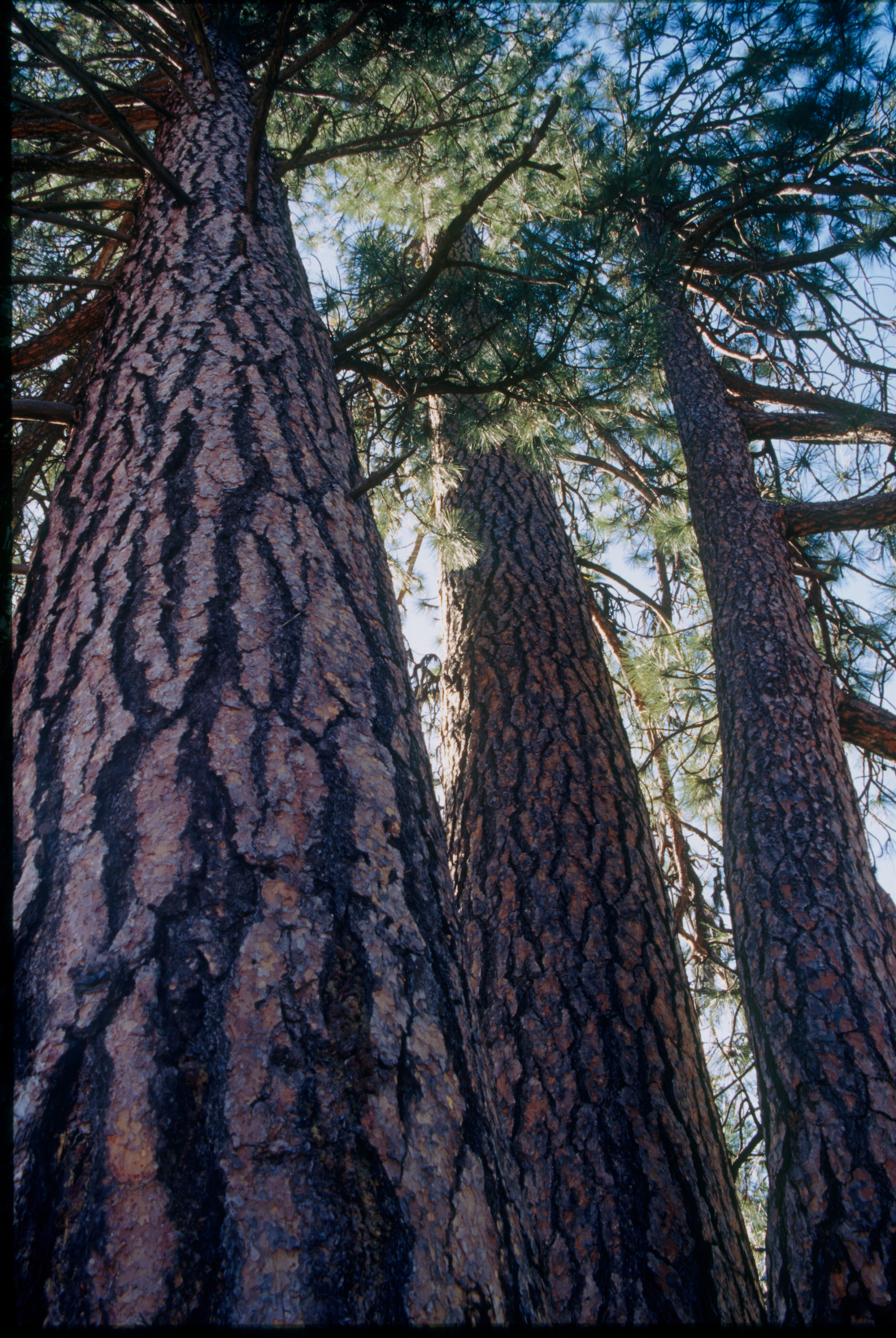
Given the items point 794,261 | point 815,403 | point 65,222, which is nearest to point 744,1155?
point 65,222

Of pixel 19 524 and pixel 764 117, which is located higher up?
pixel 764 117

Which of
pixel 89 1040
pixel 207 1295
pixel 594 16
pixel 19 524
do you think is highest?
pixel 594 16

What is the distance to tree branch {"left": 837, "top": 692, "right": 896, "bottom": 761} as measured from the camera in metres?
3.36

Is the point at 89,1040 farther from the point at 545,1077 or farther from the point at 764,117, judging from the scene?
the point at 764,117

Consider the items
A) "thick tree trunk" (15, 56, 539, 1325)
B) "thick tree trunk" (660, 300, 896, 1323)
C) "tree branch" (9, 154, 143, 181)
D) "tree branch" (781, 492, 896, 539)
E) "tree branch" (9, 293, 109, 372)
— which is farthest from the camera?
"tree branch" (781, 492, 896, 539)

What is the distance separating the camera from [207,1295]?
0.61 metres

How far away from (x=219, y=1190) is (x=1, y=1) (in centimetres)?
227

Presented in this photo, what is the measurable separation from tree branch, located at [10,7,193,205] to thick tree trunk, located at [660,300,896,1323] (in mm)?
2205

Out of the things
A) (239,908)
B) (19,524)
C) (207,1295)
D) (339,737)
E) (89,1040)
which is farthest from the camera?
(19,524)

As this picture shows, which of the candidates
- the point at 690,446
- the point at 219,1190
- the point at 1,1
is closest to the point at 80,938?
the point at 219,1190

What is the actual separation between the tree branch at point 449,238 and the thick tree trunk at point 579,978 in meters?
1.49

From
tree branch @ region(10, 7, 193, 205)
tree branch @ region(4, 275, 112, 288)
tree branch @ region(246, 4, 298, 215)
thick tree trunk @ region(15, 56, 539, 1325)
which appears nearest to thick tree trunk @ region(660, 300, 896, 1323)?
thick tree trunk @ region(15, 56, 539, 1325)

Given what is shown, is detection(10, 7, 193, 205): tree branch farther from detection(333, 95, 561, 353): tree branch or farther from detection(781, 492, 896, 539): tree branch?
detection(781, 492, 896, 539): tree branch

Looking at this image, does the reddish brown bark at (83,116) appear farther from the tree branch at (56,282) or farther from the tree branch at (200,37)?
the tree branch at (56,282)
